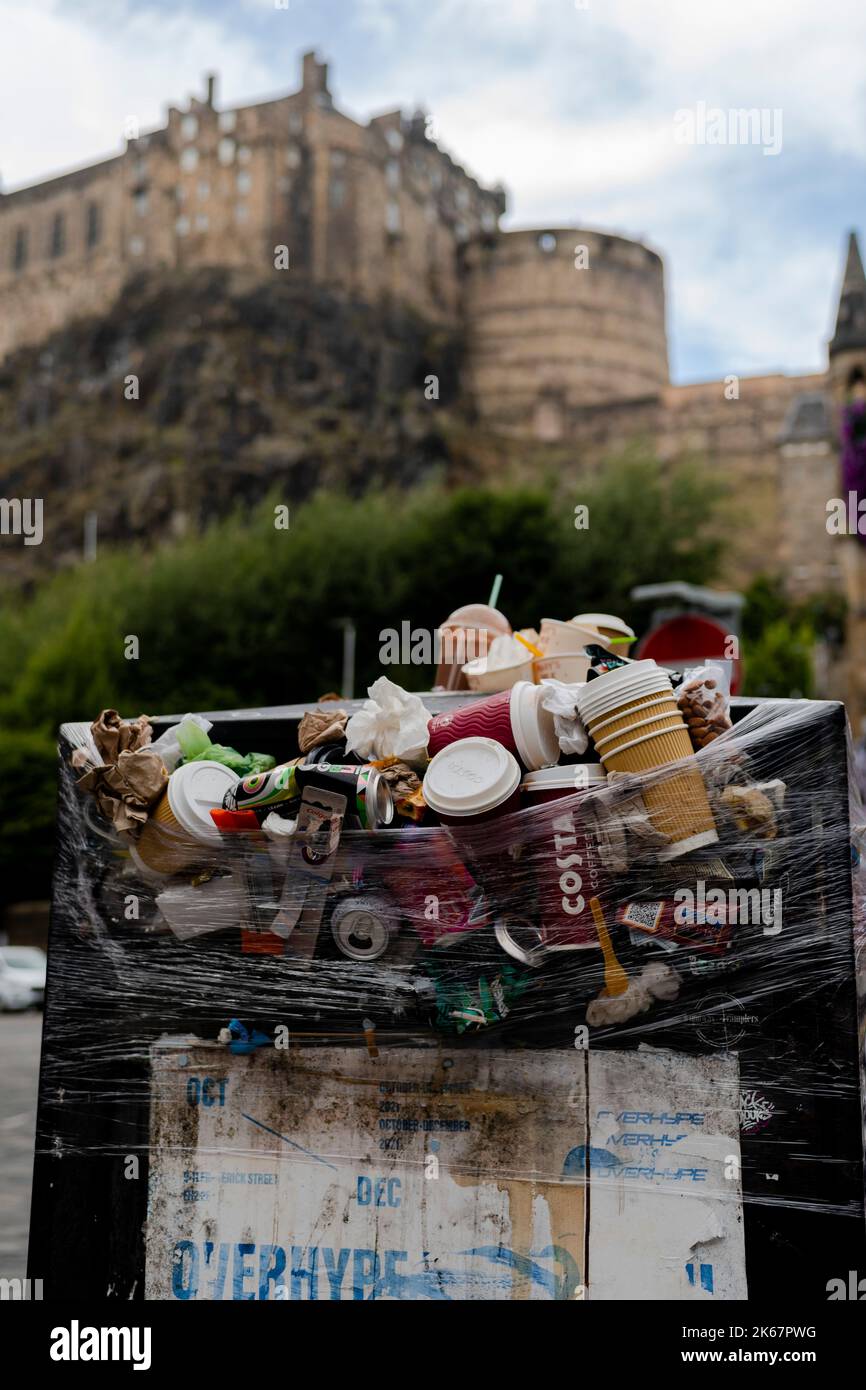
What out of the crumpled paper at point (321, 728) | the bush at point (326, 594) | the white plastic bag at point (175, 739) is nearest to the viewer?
the crumpled paper at point (321, 728)

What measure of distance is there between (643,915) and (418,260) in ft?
248

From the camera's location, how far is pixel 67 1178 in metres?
4.37

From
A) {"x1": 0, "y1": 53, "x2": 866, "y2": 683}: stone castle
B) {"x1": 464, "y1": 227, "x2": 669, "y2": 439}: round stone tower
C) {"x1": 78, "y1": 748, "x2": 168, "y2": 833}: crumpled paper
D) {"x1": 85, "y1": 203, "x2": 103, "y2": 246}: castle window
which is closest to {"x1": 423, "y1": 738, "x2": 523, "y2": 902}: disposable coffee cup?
{"x1": 78, "y1": 748, "x2": 168, "y2": 833}: crumpled paper

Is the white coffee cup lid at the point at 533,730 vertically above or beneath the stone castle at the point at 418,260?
beneath

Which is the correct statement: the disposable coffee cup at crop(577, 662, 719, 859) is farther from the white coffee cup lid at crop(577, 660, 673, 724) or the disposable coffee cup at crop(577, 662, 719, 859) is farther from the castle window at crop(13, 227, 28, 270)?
the castle window at crop(13, 227, 28, 270)

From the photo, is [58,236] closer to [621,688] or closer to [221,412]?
[221,412]

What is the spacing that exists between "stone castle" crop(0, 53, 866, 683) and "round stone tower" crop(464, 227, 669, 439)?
0.07 meters

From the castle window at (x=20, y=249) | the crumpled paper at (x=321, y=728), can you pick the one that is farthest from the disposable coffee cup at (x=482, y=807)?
the castle window at (x=20, y=249)

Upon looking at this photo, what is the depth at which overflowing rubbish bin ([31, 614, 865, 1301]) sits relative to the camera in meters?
3.81

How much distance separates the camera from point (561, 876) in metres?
4.02

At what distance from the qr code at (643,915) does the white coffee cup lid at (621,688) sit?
523 millimetres

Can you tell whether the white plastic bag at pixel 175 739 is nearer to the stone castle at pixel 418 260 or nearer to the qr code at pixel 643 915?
the qr code at pixel 643 915

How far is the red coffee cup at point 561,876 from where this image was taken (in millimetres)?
3996

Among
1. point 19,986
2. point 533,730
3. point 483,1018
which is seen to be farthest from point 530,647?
point 19,986
